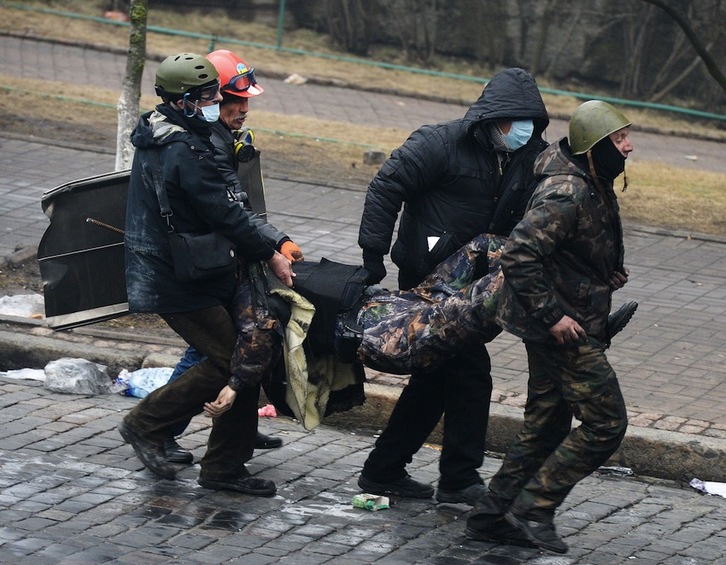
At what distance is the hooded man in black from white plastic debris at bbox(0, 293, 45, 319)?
306 cm

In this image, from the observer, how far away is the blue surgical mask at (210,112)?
5.33 metres

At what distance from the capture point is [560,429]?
5129 mm

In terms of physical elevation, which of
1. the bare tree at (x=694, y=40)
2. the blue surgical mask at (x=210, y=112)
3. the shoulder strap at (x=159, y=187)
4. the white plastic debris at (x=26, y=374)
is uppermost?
the bare tree at (x=694, y=40)

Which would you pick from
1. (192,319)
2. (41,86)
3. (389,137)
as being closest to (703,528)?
(192,319)

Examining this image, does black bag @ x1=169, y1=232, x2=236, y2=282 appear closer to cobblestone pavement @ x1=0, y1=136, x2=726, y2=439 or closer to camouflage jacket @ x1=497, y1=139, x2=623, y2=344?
camouflage jacket @ x1=497, y1=139, x2=623, y2=344

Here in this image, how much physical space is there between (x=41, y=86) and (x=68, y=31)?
3624 millimetres

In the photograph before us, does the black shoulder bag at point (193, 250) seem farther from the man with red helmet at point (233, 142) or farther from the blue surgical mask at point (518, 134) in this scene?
the blue surgical mask at point (518, 134)

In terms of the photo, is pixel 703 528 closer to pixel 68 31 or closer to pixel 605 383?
pixel 605 383

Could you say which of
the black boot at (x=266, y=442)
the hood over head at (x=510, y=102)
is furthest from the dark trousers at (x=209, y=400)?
the hood over head at (x=510, y=102)

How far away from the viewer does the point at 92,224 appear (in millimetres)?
5973

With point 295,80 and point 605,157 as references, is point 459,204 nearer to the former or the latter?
point 605,157

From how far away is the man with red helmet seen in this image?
5477 millimetres

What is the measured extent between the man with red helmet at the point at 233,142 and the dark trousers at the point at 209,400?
220 mm

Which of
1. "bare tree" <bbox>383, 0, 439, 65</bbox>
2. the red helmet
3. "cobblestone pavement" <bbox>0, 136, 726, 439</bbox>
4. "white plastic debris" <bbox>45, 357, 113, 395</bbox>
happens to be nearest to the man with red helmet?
the red helmet
